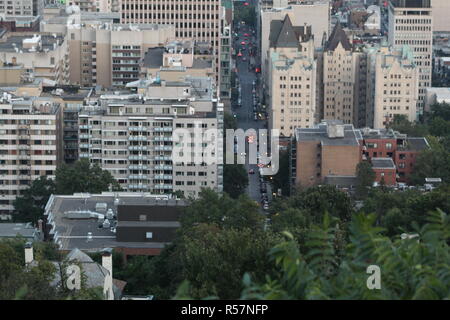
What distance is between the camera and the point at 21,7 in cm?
14300

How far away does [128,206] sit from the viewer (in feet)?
206

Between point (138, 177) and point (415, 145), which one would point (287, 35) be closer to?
point (415, 145)

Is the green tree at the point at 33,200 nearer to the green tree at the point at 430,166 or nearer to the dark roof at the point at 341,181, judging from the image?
the dark roof at the point at 341,181

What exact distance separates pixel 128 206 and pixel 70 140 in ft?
68.3

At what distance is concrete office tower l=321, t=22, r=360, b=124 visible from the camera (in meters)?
109

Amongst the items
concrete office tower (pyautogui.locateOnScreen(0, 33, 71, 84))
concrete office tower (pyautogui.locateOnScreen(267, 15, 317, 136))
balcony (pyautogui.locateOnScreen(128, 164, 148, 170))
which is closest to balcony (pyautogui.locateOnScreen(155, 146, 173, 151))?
balcony (pyautogui.locateOnScreen(128, 164, 148, 170))

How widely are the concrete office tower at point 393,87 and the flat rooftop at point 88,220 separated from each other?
35.4 m

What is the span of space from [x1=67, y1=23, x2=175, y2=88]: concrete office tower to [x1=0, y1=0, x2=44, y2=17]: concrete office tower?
116 feet

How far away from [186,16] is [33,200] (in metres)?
40.1

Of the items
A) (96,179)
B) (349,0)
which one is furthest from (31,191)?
(349,0)

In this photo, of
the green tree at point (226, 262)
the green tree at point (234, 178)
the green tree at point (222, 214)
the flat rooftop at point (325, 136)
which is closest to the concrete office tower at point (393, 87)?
the flat rooftop at point (325, 136)

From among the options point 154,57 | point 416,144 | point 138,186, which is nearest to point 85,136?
point 138,186

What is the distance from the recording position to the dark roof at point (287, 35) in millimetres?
107500

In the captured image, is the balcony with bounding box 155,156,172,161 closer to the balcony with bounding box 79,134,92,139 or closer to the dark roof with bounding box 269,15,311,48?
the balcony with bounding box 79,134,92,139
